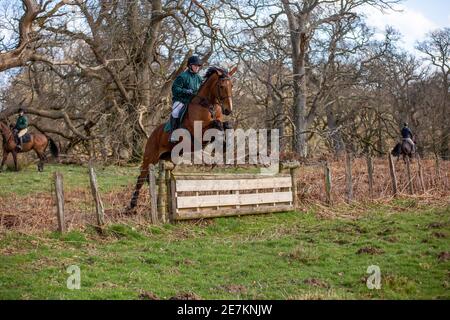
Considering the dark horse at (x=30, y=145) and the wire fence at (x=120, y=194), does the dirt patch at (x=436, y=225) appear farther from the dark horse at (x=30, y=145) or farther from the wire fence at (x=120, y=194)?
the dark horse at (x=30, y=145)

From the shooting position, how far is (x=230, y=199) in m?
13.9

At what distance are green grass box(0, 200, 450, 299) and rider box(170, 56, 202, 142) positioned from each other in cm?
264

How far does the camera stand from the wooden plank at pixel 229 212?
42.5 feet

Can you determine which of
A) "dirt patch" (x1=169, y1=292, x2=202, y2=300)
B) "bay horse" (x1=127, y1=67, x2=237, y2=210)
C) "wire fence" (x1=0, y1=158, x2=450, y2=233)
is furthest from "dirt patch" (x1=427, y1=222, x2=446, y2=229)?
"dirt patch" (x1=169, y1=292, x2=202, y2=300)

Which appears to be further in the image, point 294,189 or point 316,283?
point 294,189

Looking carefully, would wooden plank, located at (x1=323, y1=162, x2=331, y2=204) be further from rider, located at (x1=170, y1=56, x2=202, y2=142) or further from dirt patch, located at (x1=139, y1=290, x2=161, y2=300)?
dirt patch, located at (x1=139, y1=290, x2=161, y2=300)

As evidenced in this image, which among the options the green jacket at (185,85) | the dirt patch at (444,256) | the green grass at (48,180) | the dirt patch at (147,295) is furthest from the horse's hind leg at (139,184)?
the dirt patch at (444,256)

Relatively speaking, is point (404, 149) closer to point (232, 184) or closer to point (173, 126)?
point (232, 184)

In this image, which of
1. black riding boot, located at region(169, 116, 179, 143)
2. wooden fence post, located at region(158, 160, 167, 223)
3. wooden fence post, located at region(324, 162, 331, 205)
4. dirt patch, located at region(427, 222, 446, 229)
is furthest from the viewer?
wooden fence post, located at region(324, 162, 331, 205)

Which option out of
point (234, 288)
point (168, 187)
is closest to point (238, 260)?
point (234, 288)

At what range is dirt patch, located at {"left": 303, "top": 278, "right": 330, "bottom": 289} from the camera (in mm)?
7809

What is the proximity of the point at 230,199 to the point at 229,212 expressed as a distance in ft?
1.04

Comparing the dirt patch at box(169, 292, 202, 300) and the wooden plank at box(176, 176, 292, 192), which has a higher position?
the wooden plank at box(176, 176, 292, 192)
